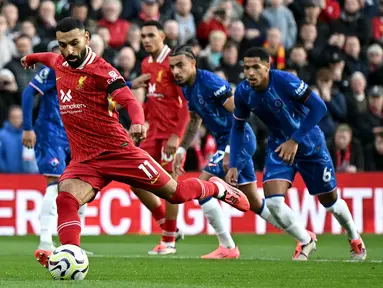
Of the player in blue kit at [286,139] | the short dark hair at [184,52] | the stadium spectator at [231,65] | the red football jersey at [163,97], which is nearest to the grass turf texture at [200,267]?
the player in blue kit at [286,139]

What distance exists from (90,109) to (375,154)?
10.8 metres

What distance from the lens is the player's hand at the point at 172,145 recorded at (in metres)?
14.0

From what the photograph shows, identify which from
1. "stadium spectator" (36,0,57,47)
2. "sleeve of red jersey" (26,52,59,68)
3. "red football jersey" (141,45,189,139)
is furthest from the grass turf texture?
"stadium spectator" (36,0,57,47)

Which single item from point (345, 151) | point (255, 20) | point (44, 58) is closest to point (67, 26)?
point (44, 58)

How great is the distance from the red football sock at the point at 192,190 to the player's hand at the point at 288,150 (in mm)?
973

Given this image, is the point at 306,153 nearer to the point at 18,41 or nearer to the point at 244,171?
the point at 244,171

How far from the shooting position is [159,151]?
48.1 feet

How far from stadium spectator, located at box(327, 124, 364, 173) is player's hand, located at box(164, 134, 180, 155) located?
607 centimetres

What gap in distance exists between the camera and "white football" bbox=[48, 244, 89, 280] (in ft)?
31.8

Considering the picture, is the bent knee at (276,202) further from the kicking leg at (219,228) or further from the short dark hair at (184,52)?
the short dark hair at (184,52)

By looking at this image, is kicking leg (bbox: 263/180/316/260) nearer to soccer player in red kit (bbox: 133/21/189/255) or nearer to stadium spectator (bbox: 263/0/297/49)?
soccer player in red kit (bbox: 133/21/189/255)

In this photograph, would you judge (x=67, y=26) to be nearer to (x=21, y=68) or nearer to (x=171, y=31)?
(x=21, y=68)

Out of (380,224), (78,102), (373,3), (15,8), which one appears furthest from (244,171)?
(373,3)

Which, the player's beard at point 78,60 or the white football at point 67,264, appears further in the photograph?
the player's beard at point 78,60
